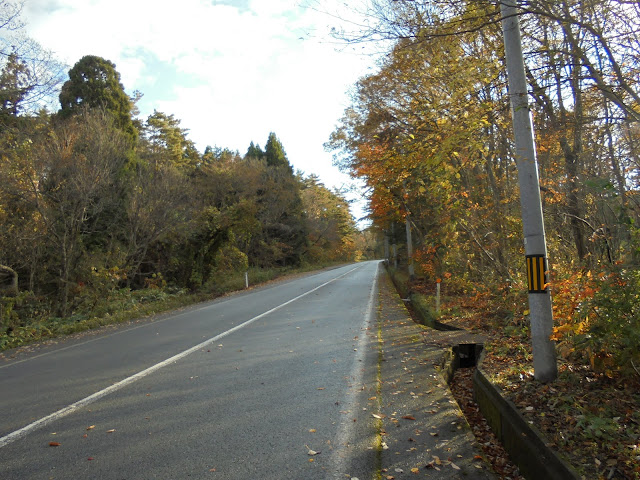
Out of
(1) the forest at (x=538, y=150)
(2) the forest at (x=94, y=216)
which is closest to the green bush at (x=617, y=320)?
(1) the forest at (x=538, y=150)

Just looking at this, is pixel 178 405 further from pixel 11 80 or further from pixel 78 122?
pixel 78 122

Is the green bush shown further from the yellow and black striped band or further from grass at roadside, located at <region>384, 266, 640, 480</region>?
the yellow and black striped band

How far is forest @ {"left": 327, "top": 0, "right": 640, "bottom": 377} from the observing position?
16.3ft

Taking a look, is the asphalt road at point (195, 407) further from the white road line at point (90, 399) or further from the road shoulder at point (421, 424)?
the road shoulder at point (421, 424)

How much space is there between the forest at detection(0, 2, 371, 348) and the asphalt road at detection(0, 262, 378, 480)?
575 centimetres

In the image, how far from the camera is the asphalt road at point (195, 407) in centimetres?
379

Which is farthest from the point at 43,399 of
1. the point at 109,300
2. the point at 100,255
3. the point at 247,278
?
the point at 247,278

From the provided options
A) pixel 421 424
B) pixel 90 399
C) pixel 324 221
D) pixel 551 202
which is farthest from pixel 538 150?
pixel 324 221

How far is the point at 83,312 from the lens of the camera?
1595cm

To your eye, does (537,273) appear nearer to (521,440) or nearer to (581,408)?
(581,408)

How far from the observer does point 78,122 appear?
1742 centimetres

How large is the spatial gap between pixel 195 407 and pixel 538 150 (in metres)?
9.58

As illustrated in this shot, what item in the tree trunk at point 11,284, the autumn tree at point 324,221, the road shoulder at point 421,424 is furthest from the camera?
the autumn tree at point 324,221

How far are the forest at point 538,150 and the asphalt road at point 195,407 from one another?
2.72 meters
